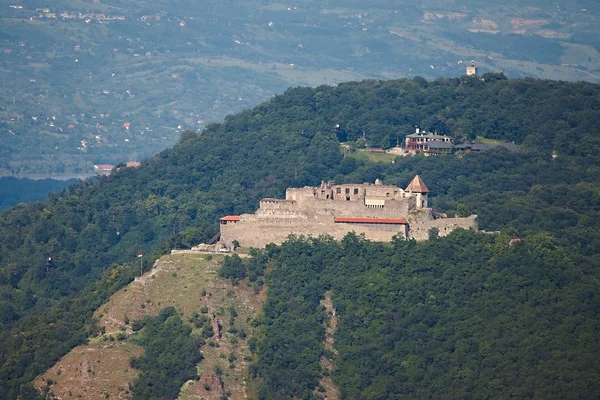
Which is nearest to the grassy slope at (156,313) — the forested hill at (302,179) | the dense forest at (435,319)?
the dense forest at (435,319)

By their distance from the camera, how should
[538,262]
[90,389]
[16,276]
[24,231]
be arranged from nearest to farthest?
[90,389], [538,262], [16,276], [24,231]

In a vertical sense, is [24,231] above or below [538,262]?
below

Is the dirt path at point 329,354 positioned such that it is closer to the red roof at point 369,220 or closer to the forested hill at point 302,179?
the red roof at point 369,220

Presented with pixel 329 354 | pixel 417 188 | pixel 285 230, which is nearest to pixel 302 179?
pixel 417 188

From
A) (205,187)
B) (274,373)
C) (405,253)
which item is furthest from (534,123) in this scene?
(274,373)

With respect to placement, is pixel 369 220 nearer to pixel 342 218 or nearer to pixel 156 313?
pixel 342 218

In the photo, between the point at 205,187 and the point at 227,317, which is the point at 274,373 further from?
the point at 205,187
